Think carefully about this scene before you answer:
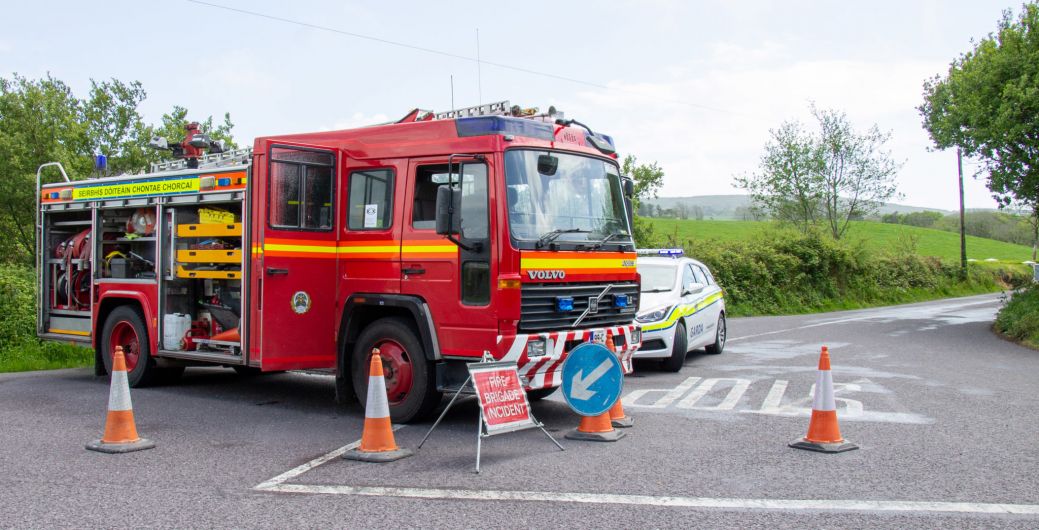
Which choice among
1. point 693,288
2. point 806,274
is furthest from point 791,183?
point 693,288

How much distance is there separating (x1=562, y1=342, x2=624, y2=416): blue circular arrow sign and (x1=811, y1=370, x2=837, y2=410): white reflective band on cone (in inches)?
64.2

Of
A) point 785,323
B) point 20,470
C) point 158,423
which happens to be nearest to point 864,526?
point 20,470

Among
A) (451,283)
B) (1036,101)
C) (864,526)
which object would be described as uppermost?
(1036,101)

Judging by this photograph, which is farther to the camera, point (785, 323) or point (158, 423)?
point (785, 323)

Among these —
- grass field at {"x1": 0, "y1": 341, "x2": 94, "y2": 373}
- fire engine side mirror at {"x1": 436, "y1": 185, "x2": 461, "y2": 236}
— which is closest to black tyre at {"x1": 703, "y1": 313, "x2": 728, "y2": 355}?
fire engine side mirror at {"x1": 436, "y1": 185, "x2": 461, "y2": 236}

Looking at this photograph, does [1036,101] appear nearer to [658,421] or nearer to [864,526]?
[658,421]

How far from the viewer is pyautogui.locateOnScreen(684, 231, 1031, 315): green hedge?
2928 cm

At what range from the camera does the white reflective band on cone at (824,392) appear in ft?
23.7

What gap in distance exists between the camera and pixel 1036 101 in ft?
63.2

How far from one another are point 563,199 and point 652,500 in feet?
11.2

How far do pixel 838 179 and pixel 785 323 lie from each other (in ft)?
77.1

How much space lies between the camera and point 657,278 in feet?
45.0

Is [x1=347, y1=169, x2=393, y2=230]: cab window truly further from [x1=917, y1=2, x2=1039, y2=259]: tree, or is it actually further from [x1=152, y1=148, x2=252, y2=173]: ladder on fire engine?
[x1=917, y1=2, x2=1039, y2=259]: tree

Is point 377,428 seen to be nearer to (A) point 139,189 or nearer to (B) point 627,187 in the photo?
(B) point 627,187
